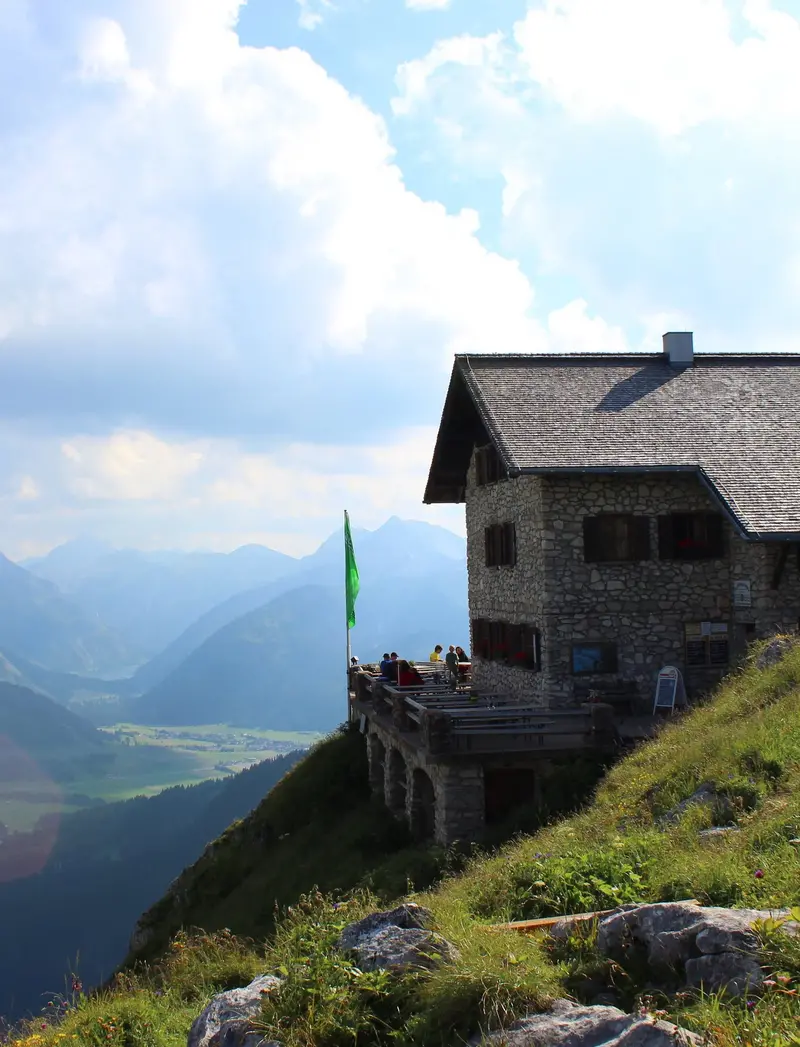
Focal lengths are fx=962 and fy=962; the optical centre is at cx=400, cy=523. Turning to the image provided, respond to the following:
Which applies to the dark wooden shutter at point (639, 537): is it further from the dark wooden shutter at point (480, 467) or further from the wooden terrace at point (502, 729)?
the dark wooden shutter at point (480, 467)

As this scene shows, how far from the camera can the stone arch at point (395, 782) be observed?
2386cm

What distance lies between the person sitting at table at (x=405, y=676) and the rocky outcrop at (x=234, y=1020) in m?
18.4

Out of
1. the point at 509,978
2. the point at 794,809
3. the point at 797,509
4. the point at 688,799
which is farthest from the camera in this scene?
the point at 797,509

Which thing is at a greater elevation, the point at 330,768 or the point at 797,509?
the point at 797,509

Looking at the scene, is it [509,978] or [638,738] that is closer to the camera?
[509,978]

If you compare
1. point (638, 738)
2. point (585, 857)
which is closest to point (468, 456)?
point (638, 738)

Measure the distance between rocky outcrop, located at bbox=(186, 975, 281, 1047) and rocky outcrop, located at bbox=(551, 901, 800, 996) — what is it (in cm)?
240

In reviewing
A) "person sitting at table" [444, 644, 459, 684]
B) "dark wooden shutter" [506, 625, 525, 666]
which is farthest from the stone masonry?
"person sitting at table" [444, 644, 459, 684]

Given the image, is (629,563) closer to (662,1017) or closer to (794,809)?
(794,809)

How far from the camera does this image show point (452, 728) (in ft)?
59.0

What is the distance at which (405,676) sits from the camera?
86.9 ft

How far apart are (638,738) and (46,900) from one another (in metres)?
130

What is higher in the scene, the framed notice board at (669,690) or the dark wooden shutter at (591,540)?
the dark wooden shutter at (591,540)

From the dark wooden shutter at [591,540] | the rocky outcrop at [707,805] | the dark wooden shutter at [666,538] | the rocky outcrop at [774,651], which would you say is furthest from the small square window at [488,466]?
the rocky outcrop at [707,805]
